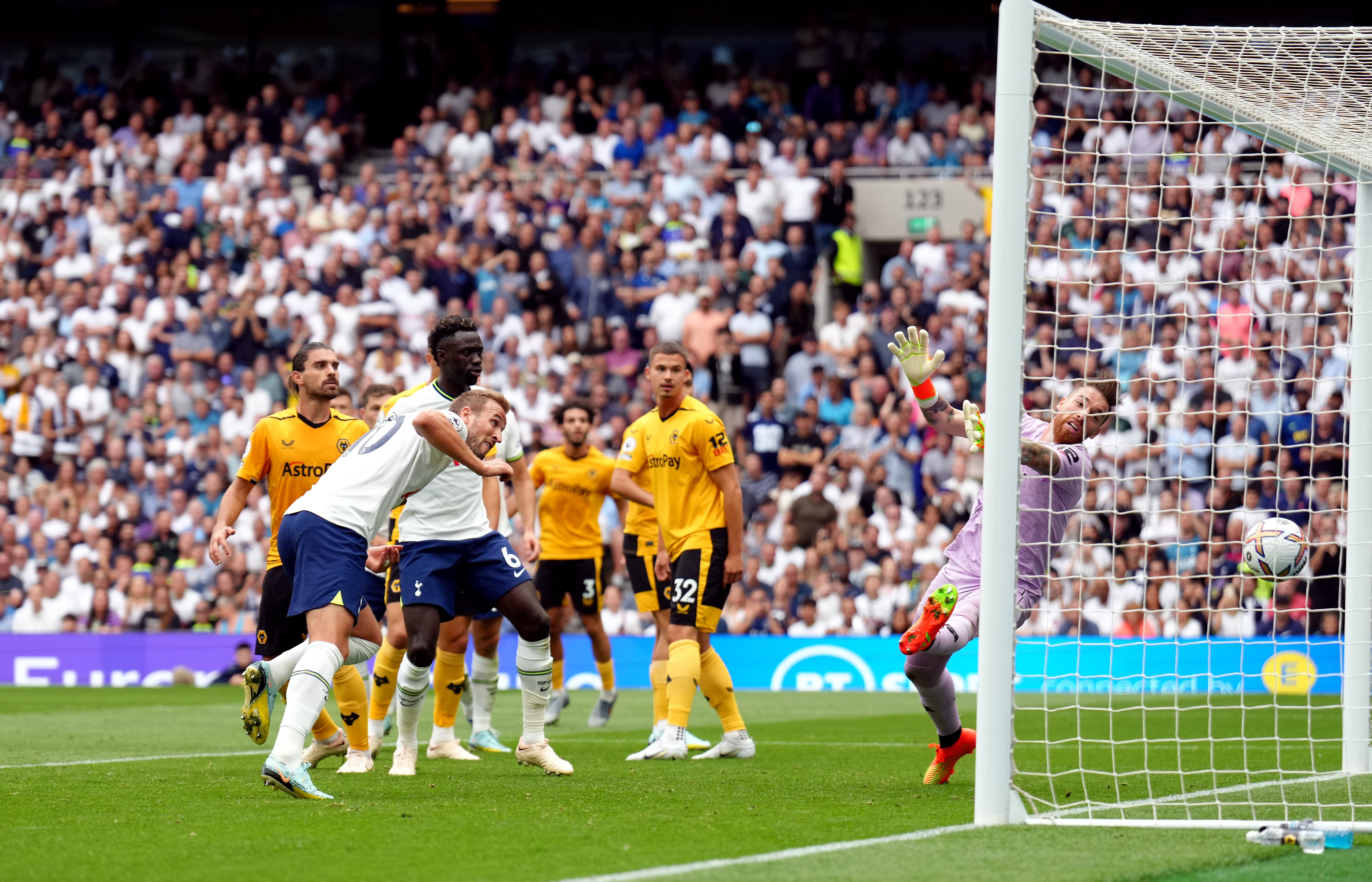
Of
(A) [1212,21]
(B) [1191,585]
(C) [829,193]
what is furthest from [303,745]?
(A) [1212,21]

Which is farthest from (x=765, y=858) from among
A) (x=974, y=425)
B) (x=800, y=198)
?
(x=800, y=198)

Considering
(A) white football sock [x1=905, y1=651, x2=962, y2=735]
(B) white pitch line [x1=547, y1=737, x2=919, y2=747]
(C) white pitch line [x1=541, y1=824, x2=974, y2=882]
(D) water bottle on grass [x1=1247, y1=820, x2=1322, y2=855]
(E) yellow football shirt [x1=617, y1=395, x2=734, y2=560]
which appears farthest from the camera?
(B) white pitch line [x1=547, y1=737, x2=919, y2=747]

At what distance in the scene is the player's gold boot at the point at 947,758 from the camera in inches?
328

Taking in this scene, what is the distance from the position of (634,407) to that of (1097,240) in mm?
5950

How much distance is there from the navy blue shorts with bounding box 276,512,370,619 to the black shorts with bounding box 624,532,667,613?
388 cm

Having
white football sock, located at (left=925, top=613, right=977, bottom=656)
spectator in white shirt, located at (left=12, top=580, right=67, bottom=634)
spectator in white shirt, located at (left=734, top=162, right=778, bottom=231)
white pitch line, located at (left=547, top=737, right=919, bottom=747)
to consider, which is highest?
spectator in white shirt, located at (left=734, top=162, right=778, bottom=231)

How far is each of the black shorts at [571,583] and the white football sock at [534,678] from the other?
4675mm

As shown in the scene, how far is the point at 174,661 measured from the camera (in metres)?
19.2

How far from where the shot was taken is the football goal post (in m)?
6.57

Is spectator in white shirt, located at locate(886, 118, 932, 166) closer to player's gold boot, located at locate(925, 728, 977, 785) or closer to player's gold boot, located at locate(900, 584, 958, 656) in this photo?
player's gold boot, located at locate(925, 728, 977, 785)

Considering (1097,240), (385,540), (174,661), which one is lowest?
(174,661)

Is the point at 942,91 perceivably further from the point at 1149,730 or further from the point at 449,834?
the point at 449,834

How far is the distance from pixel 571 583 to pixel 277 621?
16.3 ft

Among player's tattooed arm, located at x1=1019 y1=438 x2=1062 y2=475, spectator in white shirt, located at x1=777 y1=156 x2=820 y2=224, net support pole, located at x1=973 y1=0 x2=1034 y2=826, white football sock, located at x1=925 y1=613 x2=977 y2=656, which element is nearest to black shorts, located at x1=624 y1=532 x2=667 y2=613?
white football sock, located at x1=925 y1=613 x2=977 y2=656
